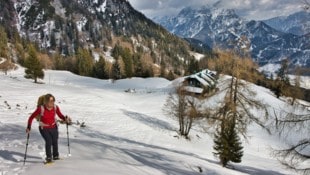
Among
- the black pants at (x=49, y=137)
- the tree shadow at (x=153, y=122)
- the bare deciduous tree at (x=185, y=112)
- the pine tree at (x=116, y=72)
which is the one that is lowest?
the tree shadow at (x=153, y=122)

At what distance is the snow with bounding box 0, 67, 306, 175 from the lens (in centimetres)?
1361

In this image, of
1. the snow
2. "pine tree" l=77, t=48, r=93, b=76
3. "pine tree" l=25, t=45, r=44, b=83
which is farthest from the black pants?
"pine tree" l=77, t=48, r=93, b=76

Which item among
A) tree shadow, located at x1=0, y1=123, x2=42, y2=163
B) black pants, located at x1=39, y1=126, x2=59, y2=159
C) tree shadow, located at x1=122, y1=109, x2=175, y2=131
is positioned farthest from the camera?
tree shadow, located at x1=122, y1=109, x2=175, y2=131

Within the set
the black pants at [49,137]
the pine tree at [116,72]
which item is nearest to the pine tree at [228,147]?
the black pants at [49,137]

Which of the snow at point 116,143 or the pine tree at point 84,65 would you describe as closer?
the snow at point 116,143

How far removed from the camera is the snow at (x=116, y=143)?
13609mm

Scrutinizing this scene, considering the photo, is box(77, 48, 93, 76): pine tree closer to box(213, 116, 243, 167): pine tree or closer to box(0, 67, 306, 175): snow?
box(0, 67, 306, 175): snow

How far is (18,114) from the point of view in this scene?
2980 cm

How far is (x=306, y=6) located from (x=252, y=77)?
17194 millimetres

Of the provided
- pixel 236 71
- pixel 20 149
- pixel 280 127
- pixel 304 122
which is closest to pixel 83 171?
pixel 20 149

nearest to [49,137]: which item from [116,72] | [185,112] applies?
[185,112]

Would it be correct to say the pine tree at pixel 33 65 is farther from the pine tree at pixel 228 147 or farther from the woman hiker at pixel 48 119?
the woman hiker at pixel 48 119

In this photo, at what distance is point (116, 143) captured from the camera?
23.5 meters

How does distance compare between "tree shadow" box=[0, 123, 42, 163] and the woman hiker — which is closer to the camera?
the woman hiker
